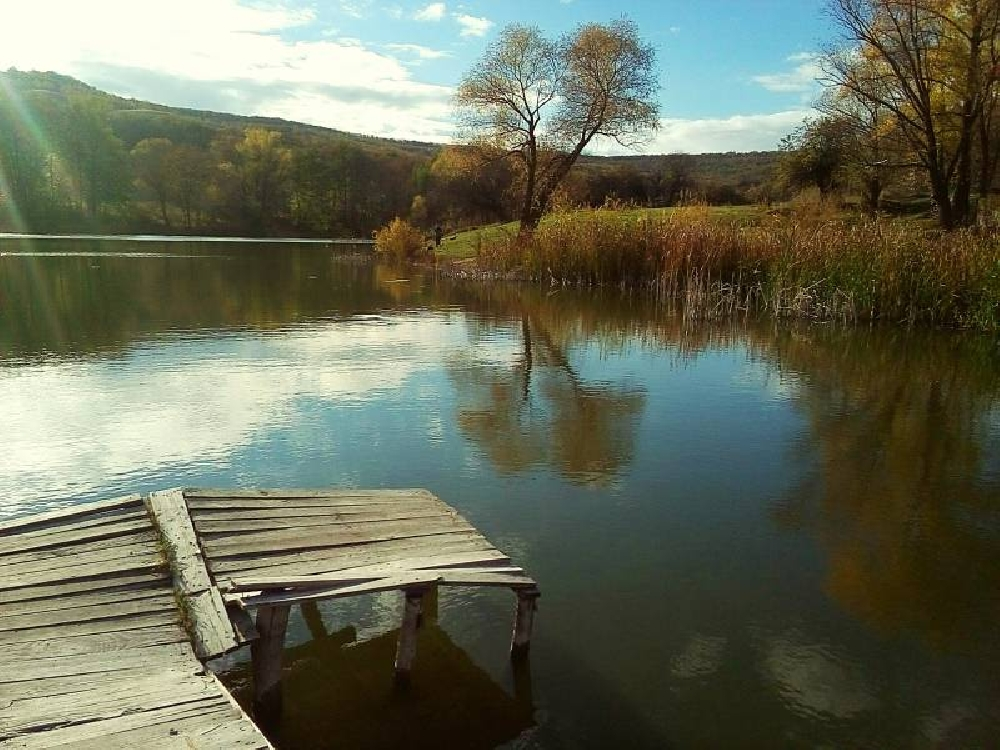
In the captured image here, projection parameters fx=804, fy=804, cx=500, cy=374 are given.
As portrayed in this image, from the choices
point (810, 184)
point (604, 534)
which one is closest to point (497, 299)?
point (604, 534)

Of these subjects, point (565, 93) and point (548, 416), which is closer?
point (548, 416)

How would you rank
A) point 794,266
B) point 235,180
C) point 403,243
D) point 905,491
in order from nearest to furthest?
1. point 905,491
2. point 794,266
3. point 403,243
4. point 235,180

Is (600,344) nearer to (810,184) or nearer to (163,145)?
(810,184)

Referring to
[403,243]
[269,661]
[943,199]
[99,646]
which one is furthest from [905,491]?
[403,243]

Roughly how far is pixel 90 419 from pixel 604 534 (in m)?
4.48

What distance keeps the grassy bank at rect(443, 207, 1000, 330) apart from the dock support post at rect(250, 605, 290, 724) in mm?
12465

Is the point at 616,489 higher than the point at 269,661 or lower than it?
lower

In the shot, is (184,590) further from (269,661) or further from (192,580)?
(269,661)

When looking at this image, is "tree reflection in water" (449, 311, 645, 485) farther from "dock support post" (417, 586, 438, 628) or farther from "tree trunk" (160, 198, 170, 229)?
"tree trunk" (160, 198, 170, 229)

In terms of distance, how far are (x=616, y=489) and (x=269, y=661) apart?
→ 302cm

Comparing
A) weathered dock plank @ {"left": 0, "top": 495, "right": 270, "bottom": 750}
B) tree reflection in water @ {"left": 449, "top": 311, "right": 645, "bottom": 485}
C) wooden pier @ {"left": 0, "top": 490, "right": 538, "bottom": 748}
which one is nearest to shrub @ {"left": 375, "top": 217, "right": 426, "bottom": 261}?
tree reflection in water @ {"left": 449, "top": 311, "right": 645, "bottom": 485}

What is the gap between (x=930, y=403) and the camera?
8.48 m

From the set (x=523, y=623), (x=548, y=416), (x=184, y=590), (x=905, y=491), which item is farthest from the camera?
(x=548, y=416)

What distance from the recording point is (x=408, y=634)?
10.4 feet
